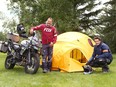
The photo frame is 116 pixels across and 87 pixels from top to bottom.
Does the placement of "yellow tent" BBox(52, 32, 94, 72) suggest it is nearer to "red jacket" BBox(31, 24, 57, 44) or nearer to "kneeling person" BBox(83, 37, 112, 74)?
"kneeling person" BBox(83, 37, 112, 74)

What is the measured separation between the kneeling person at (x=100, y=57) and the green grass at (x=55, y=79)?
0.25 meters

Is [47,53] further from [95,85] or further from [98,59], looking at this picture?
[95,85]

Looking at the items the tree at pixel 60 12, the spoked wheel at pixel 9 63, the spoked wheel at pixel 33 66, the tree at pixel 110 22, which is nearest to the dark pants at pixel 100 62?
the spoked wheel at pixel 33 66

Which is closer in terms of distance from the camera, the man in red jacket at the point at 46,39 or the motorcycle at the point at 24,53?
the motorcycle at the point at 24,53

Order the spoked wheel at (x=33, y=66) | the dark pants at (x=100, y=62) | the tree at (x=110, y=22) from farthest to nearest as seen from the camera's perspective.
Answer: the tree at (x=110, y=22) < the dark pants at (x=100, y=62) < the spoked wheel at (x=33, y=66)

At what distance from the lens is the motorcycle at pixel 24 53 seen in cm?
902

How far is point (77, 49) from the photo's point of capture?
10578 mm

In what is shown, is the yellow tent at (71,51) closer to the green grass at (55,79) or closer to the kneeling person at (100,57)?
the green grass at (55,79)

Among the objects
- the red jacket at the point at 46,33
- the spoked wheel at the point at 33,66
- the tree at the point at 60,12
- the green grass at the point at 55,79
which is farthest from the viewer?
the tree at the point at 60,12

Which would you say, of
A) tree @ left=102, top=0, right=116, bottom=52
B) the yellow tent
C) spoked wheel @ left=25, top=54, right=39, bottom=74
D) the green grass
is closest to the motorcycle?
spoked wheel @ left=25, top=54, right=39, bottom=74

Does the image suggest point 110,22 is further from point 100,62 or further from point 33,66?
point 33,66

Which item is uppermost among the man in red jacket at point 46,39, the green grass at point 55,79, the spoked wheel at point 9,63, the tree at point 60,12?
the tree at point 60,12

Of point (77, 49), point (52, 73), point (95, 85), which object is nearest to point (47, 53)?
point (52, 73)

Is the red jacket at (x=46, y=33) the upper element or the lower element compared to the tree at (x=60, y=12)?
lower
